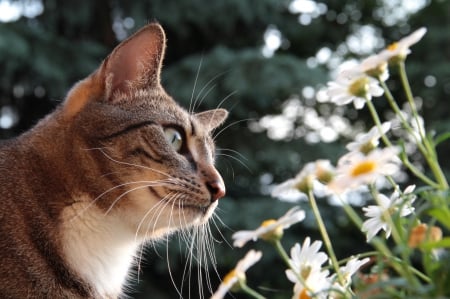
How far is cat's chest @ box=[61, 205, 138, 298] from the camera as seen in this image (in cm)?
136

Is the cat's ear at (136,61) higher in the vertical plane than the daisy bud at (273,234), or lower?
lower

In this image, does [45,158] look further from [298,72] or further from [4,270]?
[298,72]

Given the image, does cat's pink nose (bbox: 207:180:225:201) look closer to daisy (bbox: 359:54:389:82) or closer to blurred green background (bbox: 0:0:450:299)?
daisy (bbox: 359:54:389:82)

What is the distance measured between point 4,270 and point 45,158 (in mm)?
307

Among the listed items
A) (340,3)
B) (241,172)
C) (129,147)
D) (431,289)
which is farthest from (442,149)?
(431,289)

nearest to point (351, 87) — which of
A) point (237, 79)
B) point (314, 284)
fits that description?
point (314, 284)

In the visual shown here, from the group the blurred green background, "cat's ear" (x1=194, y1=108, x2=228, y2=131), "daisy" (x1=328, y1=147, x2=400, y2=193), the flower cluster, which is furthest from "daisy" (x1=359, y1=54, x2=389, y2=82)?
the blurred green background

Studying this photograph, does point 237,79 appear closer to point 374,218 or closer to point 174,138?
point 174,138

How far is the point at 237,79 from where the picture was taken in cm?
479

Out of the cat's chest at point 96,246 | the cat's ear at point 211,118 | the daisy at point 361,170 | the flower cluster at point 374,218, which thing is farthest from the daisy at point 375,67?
the cat's ear at point 211,118

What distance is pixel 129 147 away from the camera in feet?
4.71

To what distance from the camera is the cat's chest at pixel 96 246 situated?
136cm

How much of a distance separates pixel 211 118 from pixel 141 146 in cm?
35

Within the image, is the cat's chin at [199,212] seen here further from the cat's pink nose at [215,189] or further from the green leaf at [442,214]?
the green leaf at [442,214]
